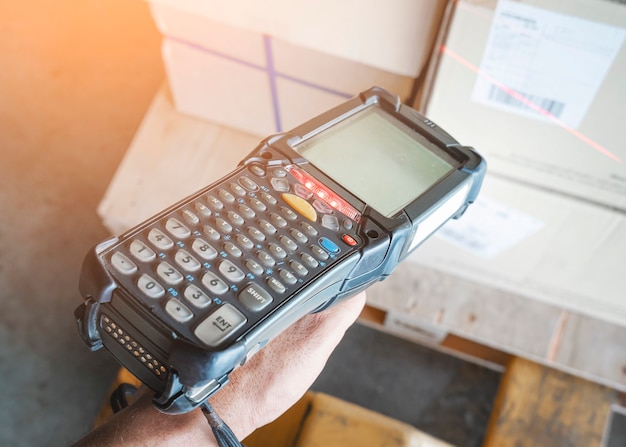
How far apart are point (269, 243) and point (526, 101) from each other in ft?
0.86

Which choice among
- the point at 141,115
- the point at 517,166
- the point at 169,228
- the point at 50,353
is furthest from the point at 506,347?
the point at 141,115

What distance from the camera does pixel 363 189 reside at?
45 centimetres

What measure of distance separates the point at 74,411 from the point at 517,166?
70 centimetres

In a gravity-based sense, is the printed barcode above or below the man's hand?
above

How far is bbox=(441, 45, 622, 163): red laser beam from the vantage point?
0.51 meters

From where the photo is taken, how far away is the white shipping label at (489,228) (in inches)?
25.6

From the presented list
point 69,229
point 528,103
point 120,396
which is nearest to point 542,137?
point 528,103

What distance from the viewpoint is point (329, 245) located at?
1.33ft

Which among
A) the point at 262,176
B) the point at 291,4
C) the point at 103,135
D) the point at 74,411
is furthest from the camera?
the point at 103,135

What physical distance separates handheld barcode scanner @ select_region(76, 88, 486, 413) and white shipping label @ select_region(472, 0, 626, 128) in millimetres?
75

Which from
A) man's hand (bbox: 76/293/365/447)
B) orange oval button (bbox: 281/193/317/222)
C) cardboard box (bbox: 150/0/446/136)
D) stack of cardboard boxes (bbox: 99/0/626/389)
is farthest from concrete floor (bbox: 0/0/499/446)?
orange oval button (bbox: 281/193/317/222)

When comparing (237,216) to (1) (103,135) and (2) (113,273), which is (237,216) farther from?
(1) (103,135)

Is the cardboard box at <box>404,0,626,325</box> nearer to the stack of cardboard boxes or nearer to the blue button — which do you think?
the stack of cardboard boxes

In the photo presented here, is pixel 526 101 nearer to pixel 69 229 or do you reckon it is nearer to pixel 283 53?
pixel 283 53
